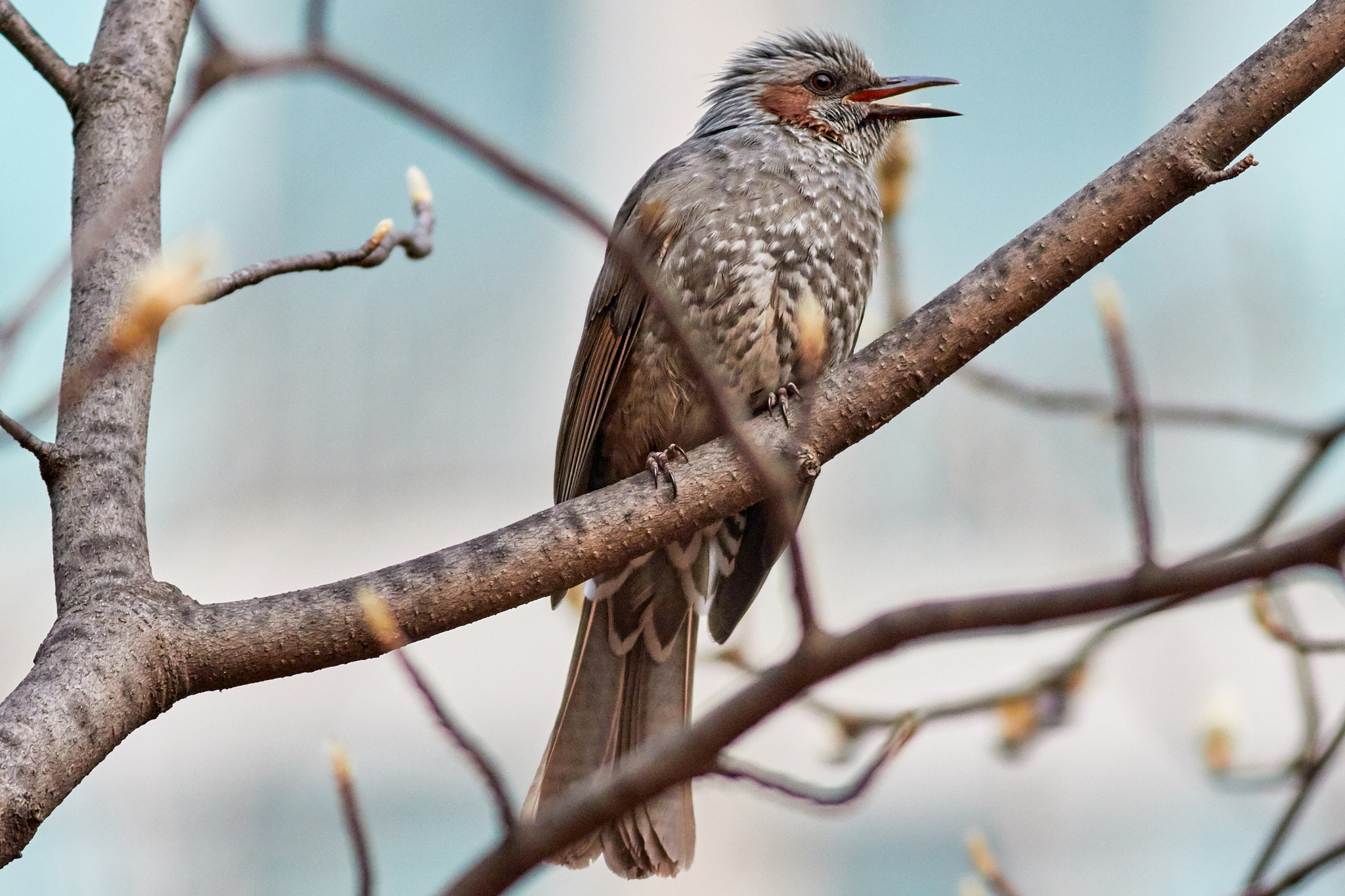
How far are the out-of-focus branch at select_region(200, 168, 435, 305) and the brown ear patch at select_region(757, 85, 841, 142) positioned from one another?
1.36 meters

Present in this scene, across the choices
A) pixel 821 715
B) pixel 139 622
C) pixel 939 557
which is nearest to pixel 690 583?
pixel 821 715

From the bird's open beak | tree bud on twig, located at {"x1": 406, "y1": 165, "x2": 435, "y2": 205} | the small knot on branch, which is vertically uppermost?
the bird's open beak

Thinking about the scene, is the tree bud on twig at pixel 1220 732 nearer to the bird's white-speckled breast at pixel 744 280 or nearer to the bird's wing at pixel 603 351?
the bird's white-speckled breast at pixel 744 280

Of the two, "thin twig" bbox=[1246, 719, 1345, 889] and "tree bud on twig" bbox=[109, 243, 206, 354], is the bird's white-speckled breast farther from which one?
"tree bud on twig" bbox=[109, 243, 206, 354]

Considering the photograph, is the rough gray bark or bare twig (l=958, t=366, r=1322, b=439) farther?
bare twig (l=958, t=366, r=1322, b=439)

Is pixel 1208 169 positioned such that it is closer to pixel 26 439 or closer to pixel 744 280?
pixel 744 280

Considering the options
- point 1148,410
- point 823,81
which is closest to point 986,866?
point 1148,410

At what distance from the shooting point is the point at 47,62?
88.9 inches

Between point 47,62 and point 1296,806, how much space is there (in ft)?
7.37

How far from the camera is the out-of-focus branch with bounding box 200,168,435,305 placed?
2.12 m

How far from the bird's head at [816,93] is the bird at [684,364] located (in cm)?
11

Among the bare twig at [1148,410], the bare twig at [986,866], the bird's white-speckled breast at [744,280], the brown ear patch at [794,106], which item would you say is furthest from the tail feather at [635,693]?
the brown ear patch at [794,106]

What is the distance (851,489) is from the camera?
7.30 m

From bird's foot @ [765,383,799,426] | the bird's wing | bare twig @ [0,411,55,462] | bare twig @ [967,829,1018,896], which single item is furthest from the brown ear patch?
bare twig @ [0,411,55,462]
